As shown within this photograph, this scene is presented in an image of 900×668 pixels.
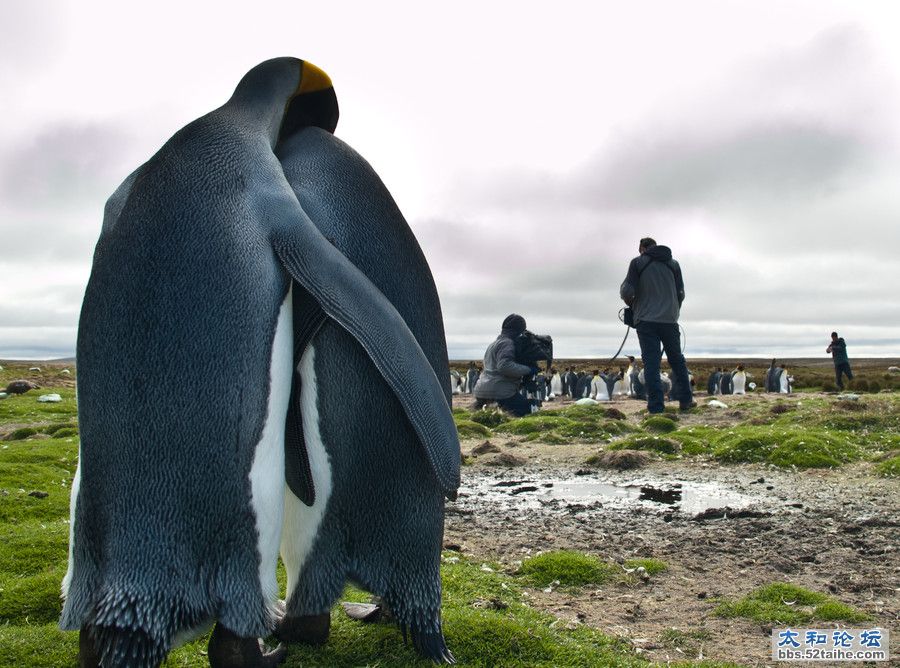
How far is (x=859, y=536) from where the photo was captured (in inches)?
182

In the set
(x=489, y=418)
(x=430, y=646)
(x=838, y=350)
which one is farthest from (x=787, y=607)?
(x=838, y=350)

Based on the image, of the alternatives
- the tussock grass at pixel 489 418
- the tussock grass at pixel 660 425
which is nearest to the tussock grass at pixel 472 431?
the tussock grass at pixel 489 418

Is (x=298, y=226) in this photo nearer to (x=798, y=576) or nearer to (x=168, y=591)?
(x=168, y=591)

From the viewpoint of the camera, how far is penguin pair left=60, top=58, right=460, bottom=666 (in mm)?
2066

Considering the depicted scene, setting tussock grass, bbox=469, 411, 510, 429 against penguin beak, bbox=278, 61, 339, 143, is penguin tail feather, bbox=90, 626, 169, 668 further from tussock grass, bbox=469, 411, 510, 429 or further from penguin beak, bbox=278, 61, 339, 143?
tussock grass, bbox=469, 411, 510, 429

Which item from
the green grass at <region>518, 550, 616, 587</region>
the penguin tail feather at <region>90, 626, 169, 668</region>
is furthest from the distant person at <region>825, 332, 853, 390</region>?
the penguin tail feather at <region>90, 626, 169, 668</region>

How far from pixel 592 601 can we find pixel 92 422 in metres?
2.41

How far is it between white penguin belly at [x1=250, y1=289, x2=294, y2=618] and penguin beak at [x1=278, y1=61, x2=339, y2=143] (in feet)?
3.40

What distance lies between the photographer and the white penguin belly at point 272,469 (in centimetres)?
213

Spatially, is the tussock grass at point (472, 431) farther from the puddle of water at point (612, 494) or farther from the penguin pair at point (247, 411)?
the penguin pair at point (247, 411)

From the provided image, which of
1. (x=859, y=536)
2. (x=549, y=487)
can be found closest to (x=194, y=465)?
(x=859, y=536)

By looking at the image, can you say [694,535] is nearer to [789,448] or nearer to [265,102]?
[789,448]

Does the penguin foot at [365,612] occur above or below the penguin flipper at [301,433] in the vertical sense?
below

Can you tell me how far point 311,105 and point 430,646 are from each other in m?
2.03
